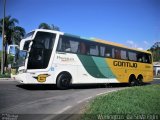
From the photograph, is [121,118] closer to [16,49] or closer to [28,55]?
[28,55]

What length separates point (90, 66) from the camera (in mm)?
20141

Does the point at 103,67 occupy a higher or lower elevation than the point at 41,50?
lower

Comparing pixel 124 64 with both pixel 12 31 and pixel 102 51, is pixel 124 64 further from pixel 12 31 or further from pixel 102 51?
pixel 12 31

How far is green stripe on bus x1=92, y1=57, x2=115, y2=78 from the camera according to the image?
67.7ft

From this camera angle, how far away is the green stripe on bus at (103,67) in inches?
813

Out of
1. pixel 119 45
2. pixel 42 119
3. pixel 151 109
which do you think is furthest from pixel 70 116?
pixel 119 45

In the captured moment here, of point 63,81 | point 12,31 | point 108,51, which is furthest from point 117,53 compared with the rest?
point 12,31

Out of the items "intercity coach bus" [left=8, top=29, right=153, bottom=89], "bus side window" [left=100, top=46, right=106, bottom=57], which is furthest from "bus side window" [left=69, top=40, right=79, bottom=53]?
"bus side window" [left=100, top=46, right=106, bottom=57]

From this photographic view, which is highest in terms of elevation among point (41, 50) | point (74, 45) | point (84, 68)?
point (74, 45)

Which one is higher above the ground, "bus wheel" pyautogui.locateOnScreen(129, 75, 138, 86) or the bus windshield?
the bus windshield

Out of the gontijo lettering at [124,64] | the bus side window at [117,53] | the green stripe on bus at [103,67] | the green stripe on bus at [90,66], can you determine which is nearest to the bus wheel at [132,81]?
the gontijo lettering at [124,64]

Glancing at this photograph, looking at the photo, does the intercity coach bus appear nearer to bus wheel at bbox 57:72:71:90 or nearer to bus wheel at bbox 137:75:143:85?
bus wheel at bbox 57:72:71:90

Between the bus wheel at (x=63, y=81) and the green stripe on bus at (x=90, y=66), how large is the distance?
5.06 feet

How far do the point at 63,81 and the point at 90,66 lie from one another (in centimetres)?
268
